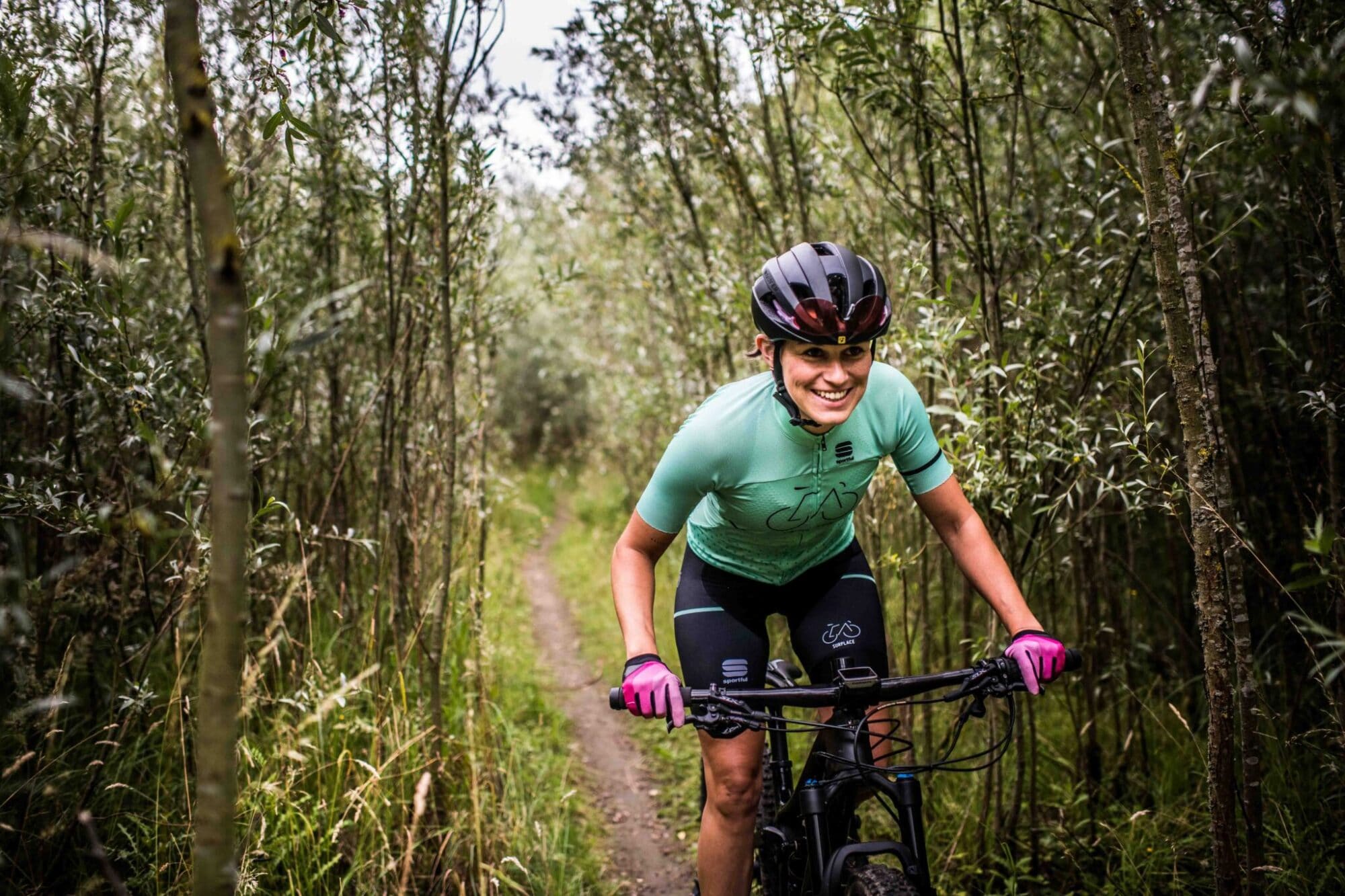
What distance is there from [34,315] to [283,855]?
7.46ft

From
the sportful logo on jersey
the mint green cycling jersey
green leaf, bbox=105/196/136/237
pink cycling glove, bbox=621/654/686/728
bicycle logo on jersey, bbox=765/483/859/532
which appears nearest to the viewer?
pink cycling glove, bbox=621/654/686/728

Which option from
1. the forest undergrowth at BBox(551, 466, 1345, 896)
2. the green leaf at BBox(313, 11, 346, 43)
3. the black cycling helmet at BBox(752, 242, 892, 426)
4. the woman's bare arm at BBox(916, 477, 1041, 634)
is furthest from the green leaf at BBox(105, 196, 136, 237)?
the forest undergrowth at BBox(551, 466, 1345, 896)

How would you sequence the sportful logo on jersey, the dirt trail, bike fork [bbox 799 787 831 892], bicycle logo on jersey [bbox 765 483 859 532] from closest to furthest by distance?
bike fork [bbox 799 787 831 892]
bicycle logo on jersey [bbox 765 483 859 532]
the sportful logo on jersey
the dirt trail

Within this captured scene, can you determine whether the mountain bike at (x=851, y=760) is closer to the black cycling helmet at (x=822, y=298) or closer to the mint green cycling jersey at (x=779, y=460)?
the mint green cycling jersey at (x=779, y=460)

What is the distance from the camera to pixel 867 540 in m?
4.87

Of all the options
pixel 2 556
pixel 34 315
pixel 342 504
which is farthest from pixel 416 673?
pixel 34 315

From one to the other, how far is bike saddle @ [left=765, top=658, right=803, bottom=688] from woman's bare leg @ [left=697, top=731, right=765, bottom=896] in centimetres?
42

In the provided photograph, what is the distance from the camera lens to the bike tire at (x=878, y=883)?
6.80ft

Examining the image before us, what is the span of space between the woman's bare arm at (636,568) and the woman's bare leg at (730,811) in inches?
18.0

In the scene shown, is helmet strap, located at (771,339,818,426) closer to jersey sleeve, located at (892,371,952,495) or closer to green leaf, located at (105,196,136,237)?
jersey sleeve, located at (892,371,952,495)

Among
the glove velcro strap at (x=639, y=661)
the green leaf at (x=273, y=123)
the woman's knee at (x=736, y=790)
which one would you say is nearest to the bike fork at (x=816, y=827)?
the woman's knee at (x=736, y=790)

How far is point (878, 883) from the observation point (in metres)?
2.10

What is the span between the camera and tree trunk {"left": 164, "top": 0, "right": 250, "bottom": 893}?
117 centimetres

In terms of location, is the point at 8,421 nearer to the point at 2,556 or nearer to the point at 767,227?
the point at 2,556
